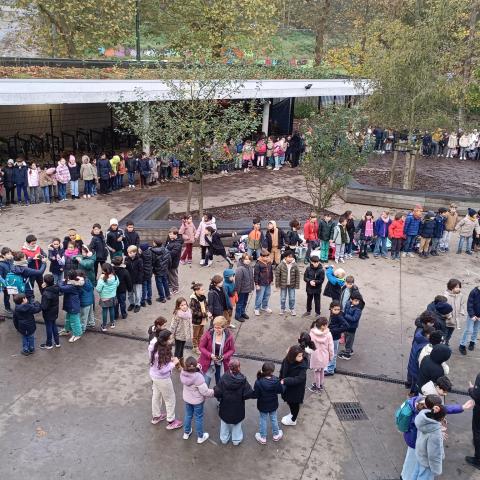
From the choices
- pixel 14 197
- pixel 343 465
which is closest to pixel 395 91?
pixel 14 197

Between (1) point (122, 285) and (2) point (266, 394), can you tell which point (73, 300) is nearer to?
(1) point (122, 285)

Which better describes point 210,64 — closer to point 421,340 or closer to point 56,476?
point 421,340

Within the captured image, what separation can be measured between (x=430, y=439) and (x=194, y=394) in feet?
8.74

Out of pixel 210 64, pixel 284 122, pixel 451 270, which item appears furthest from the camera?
pixel 284 122

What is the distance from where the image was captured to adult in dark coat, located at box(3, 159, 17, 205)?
15341 millimetres

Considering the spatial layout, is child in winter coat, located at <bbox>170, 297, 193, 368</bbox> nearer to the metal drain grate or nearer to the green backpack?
the metal drain grate

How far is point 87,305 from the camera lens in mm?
8961

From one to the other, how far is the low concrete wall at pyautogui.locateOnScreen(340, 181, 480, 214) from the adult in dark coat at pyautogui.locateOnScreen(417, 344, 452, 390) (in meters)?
11.2

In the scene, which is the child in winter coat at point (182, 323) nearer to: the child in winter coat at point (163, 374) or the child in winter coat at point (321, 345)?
the child in winter coat at point (163, 374)

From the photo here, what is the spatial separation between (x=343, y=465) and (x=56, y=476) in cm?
334

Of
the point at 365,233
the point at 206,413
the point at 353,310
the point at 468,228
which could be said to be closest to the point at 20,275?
the point at 206,413

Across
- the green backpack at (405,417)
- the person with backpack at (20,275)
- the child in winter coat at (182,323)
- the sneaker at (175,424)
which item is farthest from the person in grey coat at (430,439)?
the person with backpack at (20,275)

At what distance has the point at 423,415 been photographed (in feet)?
18.2

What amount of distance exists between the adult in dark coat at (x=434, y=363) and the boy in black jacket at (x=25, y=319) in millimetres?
5645
